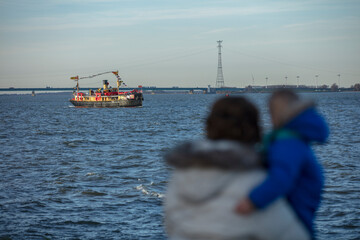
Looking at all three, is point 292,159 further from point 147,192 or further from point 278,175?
point 147,192

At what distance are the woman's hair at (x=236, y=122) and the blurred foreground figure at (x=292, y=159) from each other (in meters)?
0.11

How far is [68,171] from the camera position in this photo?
16.9 m

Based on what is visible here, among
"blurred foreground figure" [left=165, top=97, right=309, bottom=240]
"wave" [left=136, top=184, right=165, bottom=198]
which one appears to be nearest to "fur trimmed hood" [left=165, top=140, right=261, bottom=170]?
"blurred foreground figure" [left=165, top=97, right=309, bottom=240]

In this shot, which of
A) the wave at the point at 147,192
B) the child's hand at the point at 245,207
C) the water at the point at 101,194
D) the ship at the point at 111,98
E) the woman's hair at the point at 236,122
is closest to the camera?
the child's hand at the point at 245,207

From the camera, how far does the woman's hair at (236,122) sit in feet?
6.97

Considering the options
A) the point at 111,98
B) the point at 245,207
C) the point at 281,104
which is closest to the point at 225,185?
the point at 245,207

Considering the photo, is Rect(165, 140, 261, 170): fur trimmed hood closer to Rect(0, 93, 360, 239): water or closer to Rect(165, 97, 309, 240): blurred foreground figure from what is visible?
Rect(165, 97, 309, 240): blurred foreground figure

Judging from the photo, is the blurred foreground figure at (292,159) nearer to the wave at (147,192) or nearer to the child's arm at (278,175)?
the child's arm at (278,175)

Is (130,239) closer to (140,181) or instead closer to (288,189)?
(140,181)

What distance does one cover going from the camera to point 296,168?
6.72 feet

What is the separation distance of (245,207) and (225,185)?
0.12 m

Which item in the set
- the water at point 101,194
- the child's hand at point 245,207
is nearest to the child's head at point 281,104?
the child's hand at point 245,207

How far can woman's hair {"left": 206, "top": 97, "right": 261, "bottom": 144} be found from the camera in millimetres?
2123

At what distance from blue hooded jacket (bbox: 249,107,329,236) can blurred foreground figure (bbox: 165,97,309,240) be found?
6 centimetres
